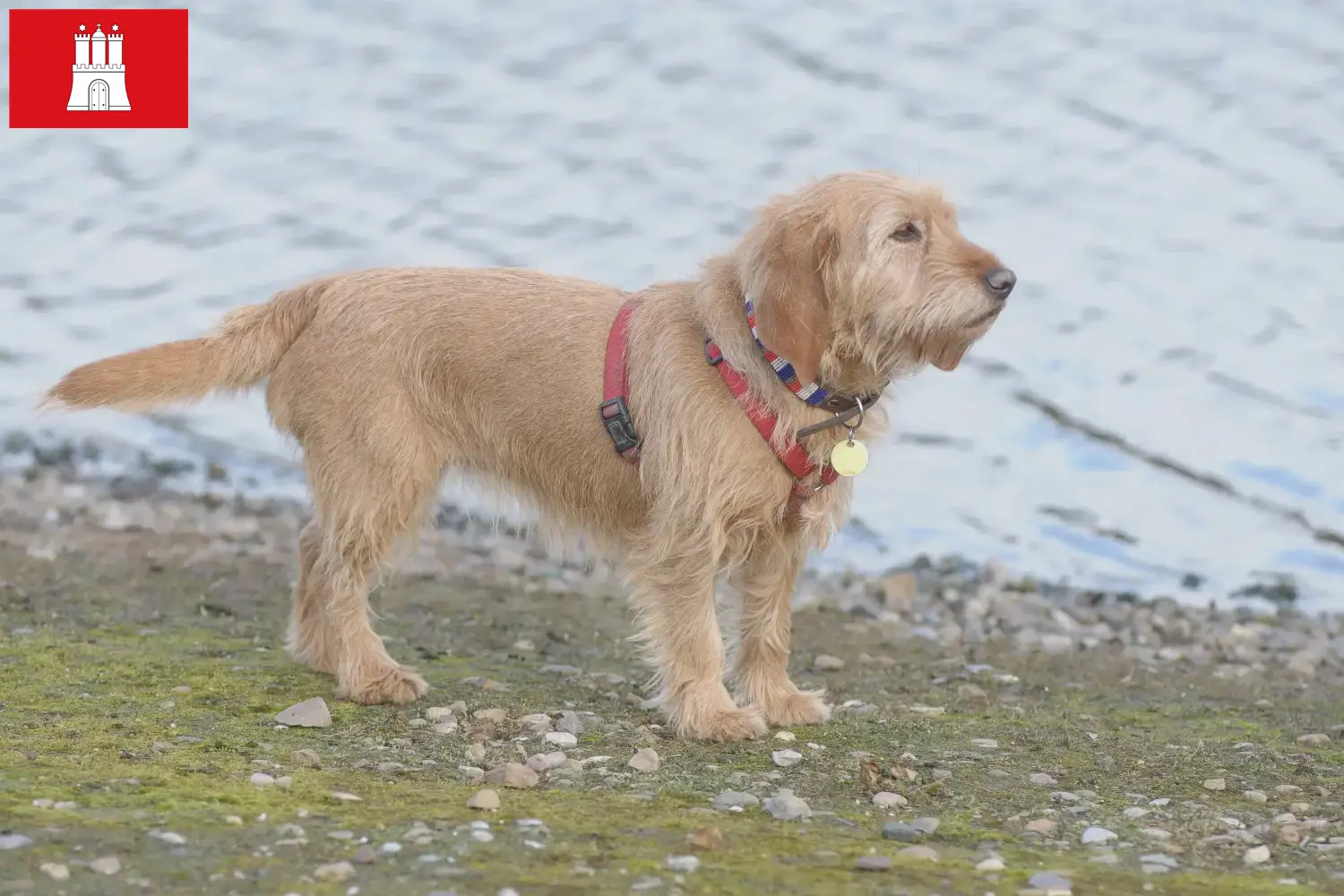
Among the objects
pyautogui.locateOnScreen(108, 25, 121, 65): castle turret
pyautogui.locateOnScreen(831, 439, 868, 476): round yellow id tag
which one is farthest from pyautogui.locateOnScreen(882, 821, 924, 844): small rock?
pyautogui.locateOnScreen(108, 25, 121, 65): castle turret

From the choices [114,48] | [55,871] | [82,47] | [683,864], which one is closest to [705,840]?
[683,864]

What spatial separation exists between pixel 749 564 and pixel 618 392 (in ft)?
2.66

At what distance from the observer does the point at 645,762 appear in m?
5.36

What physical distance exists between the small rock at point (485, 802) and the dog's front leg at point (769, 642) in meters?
1.65

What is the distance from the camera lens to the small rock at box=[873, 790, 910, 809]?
16.4ft

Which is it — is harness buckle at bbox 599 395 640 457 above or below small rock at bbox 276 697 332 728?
above

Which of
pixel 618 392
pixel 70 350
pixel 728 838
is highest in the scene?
pixel 618 392

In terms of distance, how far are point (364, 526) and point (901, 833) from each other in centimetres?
255

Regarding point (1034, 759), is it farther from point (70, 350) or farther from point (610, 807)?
point (70, 350)

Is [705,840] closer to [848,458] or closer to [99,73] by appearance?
[848,458]

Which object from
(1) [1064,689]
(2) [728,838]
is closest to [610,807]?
(2) [728,838]

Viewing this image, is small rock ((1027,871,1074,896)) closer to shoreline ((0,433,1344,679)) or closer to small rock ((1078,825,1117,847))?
small rock ((1078,825,1117,847))

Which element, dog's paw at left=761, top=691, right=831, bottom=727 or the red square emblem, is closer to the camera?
dog's paw at left=761, top=691, right=831, bottom=727

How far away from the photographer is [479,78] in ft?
66.1
